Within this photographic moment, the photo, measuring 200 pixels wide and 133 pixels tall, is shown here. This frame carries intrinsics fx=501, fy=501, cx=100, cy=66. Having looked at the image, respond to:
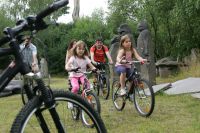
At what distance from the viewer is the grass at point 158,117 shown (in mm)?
7907

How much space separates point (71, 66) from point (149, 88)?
1489 millimetres

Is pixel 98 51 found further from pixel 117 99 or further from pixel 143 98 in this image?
pixel 143 98

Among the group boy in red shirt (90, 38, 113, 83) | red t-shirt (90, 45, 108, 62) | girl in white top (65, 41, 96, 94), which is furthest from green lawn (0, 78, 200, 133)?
red t-shirt (90, 45, 108, 62)

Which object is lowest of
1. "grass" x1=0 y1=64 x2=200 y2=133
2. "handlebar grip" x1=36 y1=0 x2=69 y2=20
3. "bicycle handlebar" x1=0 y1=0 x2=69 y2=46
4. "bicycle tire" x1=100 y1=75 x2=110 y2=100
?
"grass" x1=0 y1=64 x2=200 y2=133

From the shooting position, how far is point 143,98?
9602 millimetres

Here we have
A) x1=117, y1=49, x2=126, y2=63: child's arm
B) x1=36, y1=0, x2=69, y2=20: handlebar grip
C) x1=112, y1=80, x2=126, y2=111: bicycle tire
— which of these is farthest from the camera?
x1=112, y1=80, x2=126, y2=111: bicycle tire

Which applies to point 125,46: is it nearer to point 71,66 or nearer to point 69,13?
point 71,66

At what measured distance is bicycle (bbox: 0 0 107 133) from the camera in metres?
3.37

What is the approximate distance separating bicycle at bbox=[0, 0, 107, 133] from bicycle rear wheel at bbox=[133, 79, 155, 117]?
5.68 m

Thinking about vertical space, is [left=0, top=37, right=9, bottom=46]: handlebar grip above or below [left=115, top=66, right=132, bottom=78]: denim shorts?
above

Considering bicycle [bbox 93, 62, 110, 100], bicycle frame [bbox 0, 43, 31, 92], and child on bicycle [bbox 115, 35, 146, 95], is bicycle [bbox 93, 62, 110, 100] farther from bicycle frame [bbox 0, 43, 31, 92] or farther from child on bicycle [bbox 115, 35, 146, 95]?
bicycle frame [bbox 0, 43, 31, 92]

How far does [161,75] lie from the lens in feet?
79.9

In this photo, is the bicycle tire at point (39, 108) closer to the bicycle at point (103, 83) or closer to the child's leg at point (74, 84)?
the child's leg at point (74, 84)

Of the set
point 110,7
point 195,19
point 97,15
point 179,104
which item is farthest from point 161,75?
point 97,15
